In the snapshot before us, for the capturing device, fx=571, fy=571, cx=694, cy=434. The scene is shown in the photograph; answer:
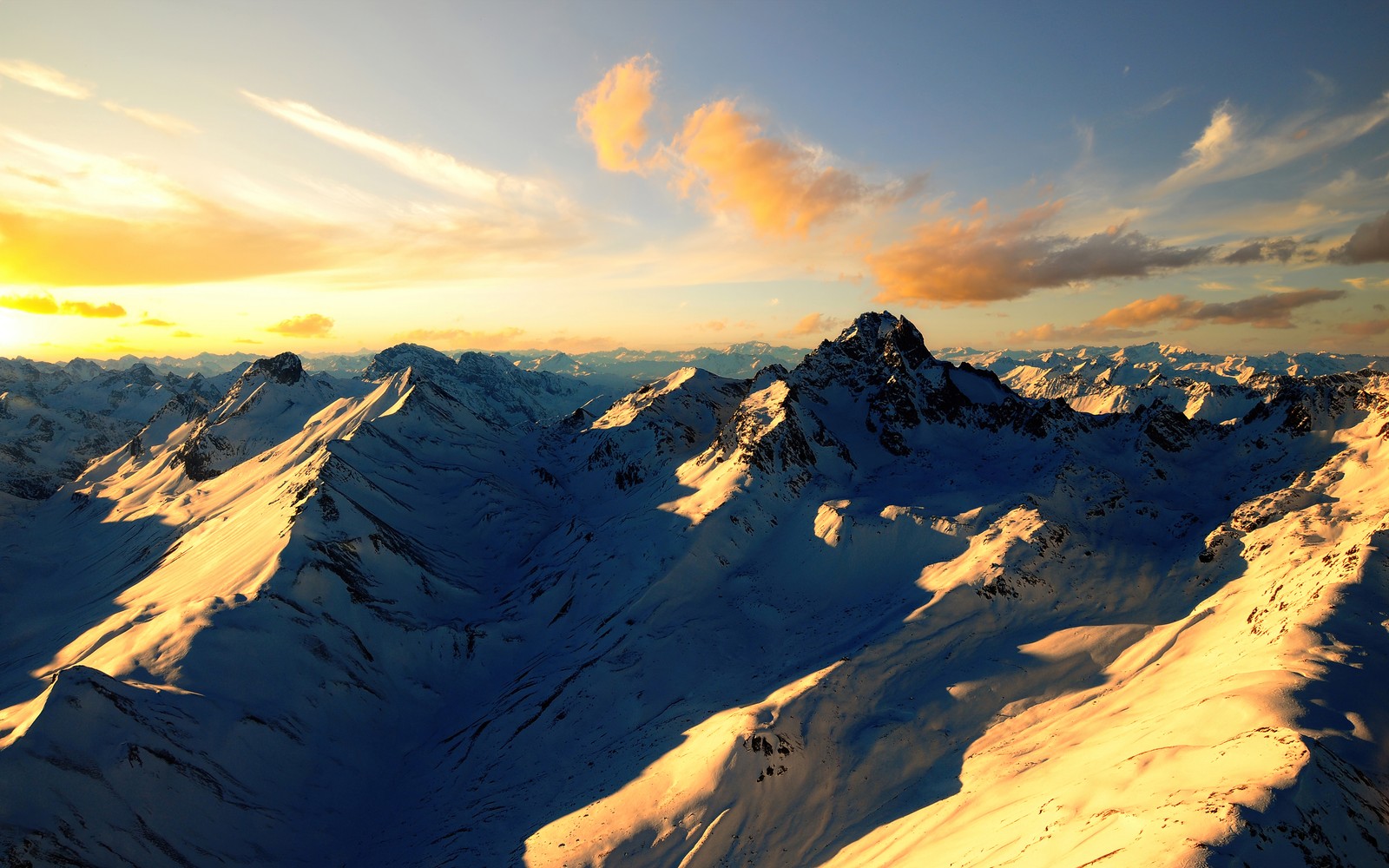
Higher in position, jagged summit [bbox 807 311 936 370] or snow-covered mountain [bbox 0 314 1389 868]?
jagged summit [bbox 807 311 936 370]

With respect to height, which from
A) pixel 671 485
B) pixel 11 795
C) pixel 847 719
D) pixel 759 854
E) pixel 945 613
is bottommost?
pixel 759 854

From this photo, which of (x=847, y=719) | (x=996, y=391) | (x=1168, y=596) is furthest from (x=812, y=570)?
(x=996, y=391)

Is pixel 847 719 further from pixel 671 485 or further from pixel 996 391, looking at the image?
pixel 996 391

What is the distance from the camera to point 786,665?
83625 millimetres

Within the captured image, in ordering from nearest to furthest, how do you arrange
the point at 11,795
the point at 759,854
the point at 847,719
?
1. the point at 11,795
2. the point at 759,854
3. the point at 847,719

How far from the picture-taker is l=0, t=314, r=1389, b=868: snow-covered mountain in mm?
50094

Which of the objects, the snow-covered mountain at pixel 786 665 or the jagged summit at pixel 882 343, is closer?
the snow-covered mountain at pixel 786 665

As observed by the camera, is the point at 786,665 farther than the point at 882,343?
No

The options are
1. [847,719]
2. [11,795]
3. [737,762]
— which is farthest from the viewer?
[847,719]

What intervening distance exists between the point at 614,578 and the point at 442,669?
34.3 m

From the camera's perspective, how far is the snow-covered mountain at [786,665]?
50094 mm

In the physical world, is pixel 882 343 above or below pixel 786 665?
above

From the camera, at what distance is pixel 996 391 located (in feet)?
536

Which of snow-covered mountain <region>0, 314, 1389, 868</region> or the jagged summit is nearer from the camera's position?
snow-covered mountain <region>0, 314, 1389, 868</region>
